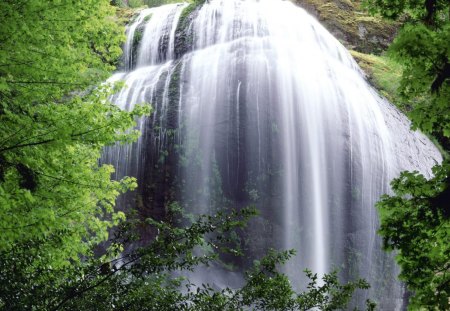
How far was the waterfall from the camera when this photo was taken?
14.2 m

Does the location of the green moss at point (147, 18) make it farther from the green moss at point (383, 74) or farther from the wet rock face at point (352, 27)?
the wet rock face at point (352, 27)

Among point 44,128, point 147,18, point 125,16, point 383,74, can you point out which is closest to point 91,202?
point 44,128

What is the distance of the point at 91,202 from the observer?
644 cm

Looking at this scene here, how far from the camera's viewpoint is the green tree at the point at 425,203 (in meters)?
3.86

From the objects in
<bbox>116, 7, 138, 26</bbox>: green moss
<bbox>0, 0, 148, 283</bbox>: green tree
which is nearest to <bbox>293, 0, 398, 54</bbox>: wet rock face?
<bbox>116, 7, 138, 26</bbox>: green moss

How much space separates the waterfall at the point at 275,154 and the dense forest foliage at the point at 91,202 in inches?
324

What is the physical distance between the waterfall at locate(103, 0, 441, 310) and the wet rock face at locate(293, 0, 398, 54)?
917 centimetres

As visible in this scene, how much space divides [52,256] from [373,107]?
14.8 meters

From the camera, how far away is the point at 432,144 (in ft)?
62.2

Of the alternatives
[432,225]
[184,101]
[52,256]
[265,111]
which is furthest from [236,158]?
[432,225]

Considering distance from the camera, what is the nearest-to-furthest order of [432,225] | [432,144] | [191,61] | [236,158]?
1. [432,225]
2. [236,158]
3. [191,61]
4. [432,144]

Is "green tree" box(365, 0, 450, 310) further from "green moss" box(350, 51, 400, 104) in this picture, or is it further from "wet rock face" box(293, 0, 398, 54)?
"wet rock face" box(293, 0, 398, 54)

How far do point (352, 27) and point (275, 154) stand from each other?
49.6ft

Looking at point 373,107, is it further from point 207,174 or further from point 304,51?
point 207,174
